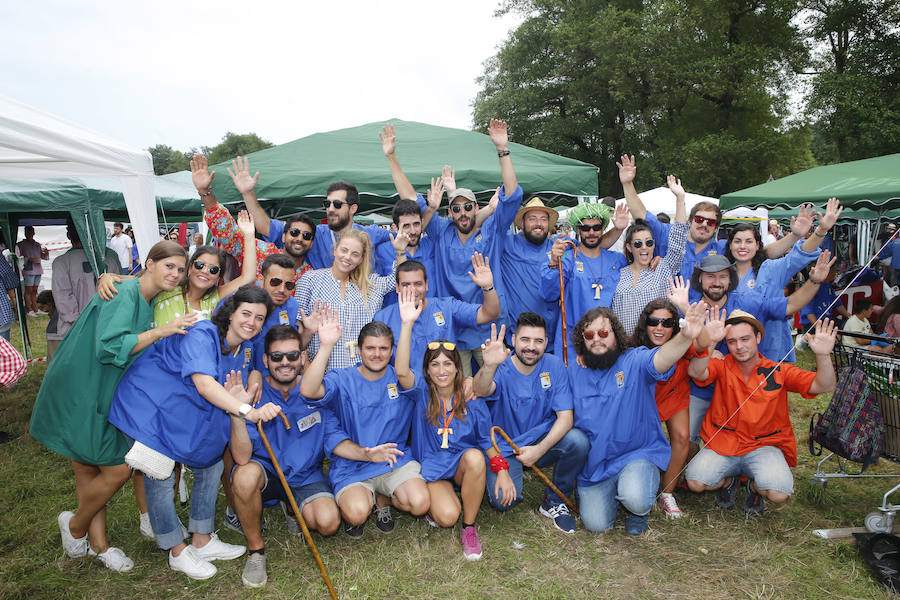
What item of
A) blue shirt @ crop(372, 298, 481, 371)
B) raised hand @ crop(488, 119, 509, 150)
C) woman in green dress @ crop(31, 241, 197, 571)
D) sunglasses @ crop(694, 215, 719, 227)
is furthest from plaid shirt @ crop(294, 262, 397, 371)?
sunglasses @ crop(694, 215, 719, 227)

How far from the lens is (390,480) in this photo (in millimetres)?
3828

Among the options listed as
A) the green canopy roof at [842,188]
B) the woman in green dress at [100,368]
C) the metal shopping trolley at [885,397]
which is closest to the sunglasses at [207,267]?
the woman in green dress at [100,368]

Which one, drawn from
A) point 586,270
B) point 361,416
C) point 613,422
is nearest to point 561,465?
point 613,422

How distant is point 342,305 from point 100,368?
1635 millimetres

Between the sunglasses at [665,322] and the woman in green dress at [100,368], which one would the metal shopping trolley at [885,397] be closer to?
the sunglasses at [665,322]

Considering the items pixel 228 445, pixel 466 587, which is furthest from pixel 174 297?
pixel 466 587

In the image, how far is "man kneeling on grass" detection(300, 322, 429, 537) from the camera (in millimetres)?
3736

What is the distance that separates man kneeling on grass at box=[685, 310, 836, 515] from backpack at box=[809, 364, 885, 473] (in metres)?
0.18

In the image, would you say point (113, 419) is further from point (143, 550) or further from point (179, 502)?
point (179, 502)

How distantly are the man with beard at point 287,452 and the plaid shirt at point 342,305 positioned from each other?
428 millimetres

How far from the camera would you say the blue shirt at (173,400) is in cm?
312

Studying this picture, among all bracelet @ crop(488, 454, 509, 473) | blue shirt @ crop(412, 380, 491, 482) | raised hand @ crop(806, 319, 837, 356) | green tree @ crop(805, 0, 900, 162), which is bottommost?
bracelet @ crop(488, 454, 509, 473)

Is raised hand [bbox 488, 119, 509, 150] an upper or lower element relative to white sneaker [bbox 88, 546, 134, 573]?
upper

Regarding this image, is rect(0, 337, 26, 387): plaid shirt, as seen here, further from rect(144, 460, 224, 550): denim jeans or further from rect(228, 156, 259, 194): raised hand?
rect(228, 156, 259, 194): raised hand
